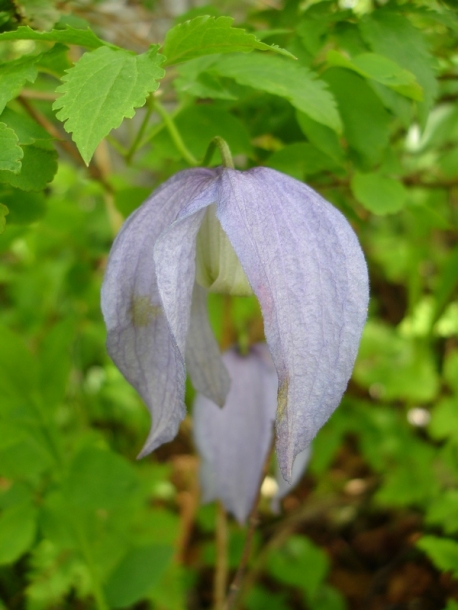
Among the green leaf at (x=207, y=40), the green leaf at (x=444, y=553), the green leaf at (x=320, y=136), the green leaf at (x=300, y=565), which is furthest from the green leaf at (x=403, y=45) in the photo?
the green leaf at (x=300, y=565)

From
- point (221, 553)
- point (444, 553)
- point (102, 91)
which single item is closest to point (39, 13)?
point (102, 91)

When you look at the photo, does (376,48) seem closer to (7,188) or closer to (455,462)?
(7,188)

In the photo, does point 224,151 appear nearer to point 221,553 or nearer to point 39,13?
point 39,13

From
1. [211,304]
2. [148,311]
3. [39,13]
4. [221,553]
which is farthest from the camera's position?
[211,304]

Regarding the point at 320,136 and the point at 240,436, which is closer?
the point at 320,136

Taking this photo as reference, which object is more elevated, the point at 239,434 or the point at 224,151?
the point at 224,151

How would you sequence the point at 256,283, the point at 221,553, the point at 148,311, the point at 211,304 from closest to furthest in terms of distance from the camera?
1. the point at 256,283
2. the point at 148,311
3. the point at 221,553
4. the point at 211,304

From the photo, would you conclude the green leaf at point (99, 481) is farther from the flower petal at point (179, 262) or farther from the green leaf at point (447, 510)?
the green leaf at point (447, 510)
